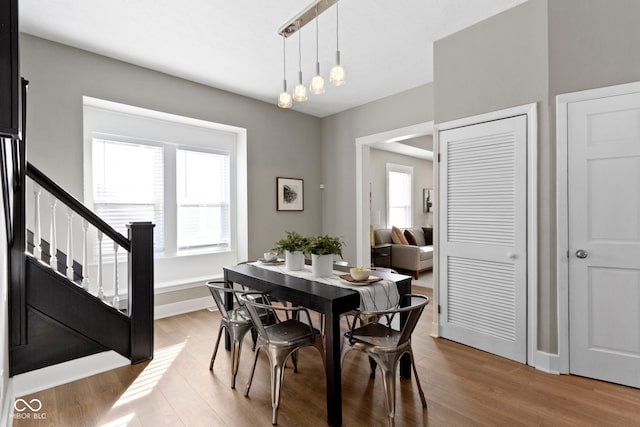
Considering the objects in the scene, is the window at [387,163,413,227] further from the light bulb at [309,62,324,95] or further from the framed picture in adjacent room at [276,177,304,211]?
the light bulb at [309,62,324,95]

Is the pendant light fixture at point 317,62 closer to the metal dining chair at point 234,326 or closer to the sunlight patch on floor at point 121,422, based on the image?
the metal dining chair at point 234,326

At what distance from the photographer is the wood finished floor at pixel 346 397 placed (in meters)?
2.03

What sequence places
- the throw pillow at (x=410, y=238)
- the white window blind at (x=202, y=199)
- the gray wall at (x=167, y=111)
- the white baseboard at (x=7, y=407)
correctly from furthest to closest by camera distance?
1. the throw pillow at (x=410, y=238)
2. the white window blind at (x=202, y=199)
3. the gray wall at (x=167, y=111)
4. the white baseboard at (x=7, y=407)

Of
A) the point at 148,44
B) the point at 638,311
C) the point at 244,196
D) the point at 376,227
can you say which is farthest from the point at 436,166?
the point at 376,227

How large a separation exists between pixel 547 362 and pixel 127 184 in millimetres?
4576

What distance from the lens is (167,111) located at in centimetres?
401

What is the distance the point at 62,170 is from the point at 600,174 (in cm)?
466

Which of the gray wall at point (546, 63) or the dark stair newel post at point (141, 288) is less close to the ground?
the gray wall at point (546, 63)

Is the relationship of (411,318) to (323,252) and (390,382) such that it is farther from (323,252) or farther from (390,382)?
(323,252)

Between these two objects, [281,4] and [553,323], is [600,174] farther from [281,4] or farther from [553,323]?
[281,4]

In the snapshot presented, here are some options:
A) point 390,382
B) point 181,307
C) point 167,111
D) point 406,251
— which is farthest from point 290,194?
point 390,382

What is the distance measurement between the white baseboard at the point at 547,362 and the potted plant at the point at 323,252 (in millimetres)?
1802

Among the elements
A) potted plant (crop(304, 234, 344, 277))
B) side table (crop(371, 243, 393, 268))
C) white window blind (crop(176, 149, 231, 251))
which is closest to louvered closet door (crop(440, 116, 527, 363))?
potted plant (crop(304, 234, 344, 277))

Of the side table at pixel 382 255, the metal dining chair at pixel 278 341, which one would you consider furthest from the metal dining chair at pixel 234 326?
the side table at pixel 382 255
